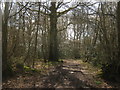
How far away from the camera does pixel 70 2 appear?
1269cm

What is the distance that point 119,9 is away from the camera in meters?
5.42

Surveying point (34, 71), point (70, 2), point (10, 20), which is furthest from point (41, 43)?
point (70, 2)

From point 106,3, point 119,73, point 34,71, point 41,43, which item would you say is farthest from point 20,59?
point 106,3

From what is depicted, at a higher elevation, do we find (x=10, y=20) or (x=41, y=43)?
(x=10, y=20)

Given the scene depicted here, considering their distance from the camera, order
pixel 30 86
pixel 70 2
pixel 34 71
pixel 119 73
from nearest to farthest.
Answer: pixel 30 86 → pixel 119 73 → pixel 34 71 → pixel 70 2

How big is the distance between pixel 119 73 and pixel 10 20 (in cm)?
571

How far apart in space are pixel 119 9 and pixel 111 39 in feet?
4.58

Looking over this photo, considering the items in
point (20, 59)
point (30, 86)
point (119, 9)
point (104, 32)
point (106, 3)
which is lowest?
point (30, 86)

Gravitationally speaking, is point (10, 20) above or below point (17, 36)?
above

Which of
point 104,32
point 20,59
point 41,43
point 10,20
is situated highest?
point 10,20

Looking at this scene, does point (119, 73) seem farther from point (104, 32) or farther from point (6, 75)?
point (6, 75)

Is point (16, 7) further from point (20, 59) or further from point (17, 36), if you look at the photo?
point (20, 59)

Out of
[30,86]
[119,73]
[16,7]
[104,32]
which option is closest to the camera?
[30,86]

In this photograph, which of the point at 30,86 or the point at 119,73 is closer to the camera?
the point at 30,86
